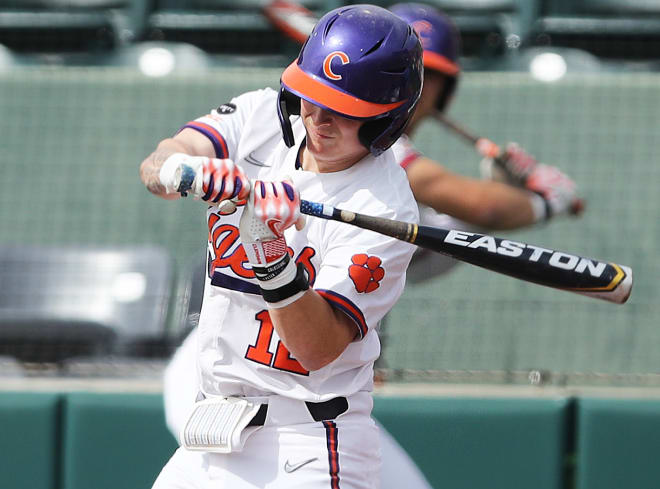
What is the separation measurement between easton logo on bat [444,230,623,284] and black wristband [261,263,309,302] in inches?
14.0

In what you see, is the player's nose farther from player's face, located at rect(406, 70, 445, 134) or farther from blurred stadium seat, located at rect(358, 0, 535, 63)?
blurred stadium seat, located at rect(358, 0, 535, 63)

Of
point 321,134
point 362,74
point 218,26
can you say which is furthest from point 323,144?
point 218,26

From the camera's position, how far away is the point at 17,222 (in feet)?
15.3

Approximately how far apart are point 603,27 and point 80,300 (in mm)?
2807

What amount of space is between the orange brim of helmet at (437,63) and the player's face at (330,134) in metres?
1.12

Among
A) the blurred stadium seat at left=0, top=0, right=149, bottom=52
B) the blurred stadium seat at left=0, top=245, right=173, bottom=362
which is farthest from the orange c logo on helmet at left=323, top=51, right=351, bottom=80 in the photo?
the blurred stadium seat at left=0, top=0, right=149, bottom=52

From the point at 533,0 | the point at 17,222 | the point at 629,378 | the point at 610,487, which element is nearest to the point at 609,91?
the point at 533,0

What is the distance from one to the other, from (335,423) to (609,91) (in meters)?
3.25

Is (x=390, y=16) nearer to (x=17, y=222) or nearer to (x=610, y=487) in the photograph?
(x=610, y=487)

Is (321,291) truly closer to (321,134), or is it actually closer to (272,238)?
(272,238)

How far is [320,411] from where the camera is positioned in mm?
1812

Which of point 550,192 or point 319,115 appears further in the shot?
point 550,192

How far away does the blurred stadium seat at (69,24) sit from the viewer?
522 centimetres

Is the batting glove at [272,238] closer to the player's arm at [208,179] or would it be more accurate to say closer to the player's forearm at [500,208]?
the player's arm at [208,179]
